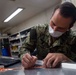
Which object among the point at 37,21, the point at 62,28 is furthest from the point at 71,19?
the point at 37,21

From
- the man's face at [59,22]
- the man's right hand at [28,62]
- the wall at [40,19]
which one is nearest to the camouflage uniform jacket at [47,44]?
the man's face at [59,22]

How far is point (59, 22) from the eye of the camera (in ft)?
3.09

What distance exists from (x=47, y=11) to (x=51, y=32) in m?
4.81

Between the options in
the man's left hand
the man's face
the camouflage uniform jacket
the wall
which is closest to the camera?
the man's left hand

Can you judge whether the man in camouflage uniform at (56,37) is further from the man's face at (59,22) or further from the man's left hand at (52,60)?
the man's left hand at (52,60)

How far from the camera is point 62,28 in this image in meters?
1.01

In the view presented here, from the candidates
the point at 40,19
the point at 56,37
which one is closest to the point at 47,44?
the point at 56,37

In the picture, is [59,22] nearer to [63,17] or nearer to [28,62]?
[63,17]

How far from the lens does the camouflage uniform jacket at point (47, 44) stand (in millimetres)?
1048

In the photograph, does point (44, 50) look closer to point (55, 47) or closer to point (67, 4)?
point (55, 47)

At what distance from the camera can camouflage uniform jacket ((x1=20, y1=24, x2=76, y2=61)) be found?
1.05 metres

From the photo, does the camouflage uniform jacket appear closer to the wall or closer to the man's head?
the man's head

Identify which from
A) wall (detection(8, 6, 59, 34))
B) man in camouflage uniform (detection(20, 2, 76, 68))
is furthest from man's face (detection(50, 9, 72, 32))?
wall (detection(8, 6, 59, 34))

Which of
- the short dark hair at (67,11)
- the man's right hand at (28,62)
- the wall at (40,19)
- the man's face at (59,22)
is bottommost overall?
the man's right hand at (28,62)
